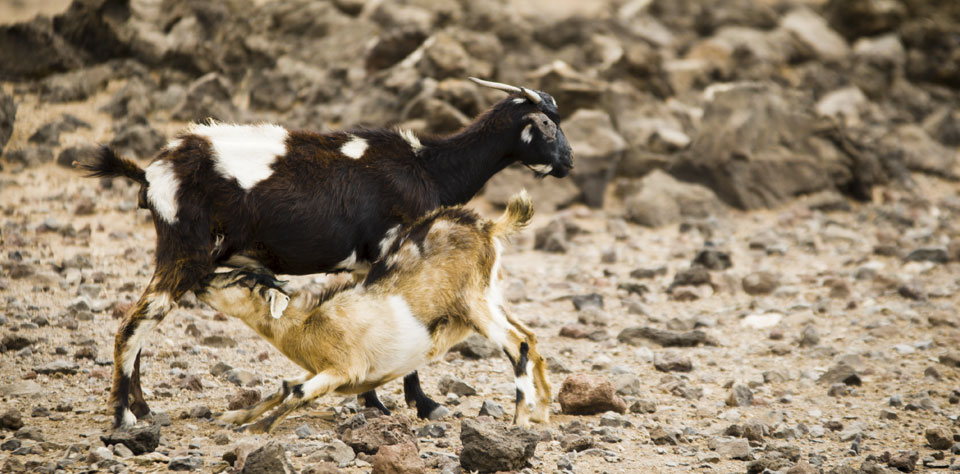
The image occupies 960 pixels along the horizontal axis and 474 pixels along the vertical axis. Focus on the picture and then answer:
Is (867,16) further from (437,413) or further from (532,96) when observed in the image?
(437,413)

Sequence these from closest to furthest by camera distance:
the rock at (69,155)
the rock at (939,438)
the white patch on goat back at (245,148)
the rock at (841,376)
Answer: the white patch on goat back at (245,148) < the rock at (939,438) < the rock at (841,376) < the rock at (69,155)

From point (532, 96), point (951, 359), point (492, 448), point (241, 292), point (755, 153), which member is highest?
point (532, 96)

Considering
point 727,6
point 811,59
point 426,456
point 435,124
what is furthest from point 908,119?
point 426,456

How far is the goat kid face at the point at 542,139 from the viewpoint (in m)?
7.62

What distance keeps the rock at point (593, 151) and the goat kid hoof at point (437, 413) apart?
8.14 meters

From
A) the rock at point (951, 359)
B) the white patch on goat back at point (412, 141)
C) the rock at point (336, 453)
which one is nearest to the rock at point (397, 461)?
the rock at point (336, 453)

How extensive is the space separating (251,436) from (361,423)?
63 cm

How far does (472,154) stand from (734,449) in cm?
283

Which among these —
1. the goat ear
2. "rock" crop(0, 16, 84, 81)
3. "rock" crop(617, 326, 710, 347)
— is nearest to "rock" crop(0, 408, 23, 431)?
the goat ear

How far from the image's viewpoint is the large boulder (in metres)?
14.9

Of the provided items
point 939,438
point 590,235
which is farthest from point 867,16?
point 939,438

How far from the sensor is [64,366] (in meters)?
6.82

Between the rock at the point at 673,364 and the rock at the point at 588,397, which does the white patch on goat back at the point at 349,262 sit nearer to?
the rock at the point at 588,397

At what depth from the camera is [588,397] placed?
6.67m
